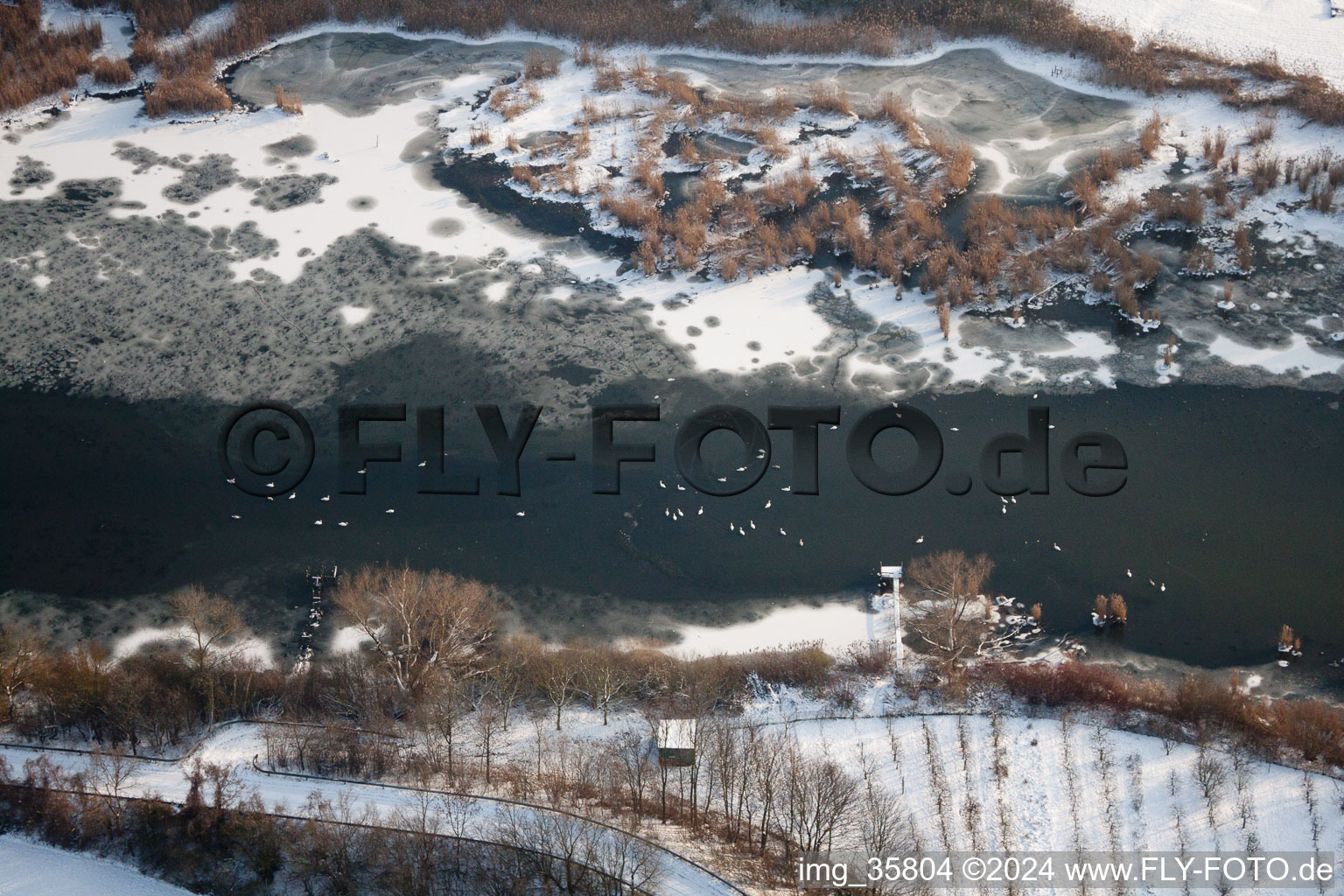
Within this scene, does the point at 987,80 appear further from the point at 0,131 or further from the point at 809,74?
the point at 0,131

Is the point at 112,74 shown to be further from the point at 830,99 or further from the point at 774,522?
the point at 774,522

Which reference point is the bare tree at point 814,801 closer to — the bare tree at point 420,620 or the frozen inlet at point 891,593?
the frozen inlet at point 891,593

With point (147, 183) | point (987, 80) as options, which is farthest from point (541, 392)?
point (987, 80)

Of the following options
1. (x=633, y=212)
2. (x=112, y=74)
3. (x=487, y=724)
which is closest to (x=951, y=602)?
(x=487, y=724)

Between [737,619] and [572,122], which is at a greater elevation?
[572,122]

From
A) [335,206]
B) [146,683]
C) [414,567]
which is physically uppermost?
[335,206]

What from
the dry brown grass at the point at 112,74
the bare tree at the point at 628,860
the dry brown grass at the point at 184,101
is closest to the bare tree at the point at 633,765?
the bare tree at the point at 628,860

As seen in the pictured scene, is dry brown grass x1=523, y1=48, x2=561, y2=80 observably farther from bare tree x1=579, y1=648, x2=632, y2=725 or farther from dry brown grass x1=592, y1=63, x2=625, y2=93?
bare tree x1=579, y1=648, x2=632, y2=725
